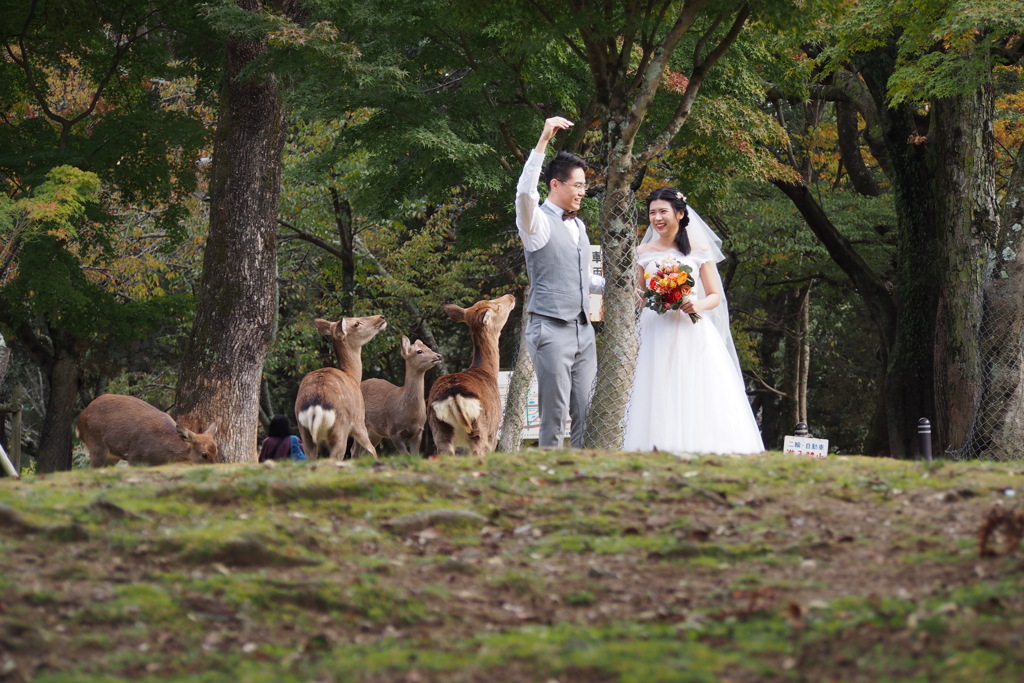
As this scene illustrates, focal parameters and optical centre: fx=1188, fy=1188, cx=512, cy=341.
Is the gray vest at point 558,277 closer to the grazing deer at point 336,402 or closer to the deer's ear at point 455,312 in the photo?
the deer's ear at point 455,312

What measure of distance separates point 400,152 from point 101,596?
12.4 metres

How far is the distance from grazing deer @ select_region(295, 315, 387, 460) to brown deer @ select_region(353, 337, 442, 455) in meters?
0.62

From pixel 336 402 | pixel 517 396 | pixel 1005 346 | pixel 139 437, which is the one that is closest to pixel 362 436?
pixel 336 402

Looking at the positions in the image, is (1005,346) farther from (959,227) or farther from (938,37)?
(938,37)

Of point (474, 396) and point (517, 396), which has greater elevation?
point (517, 396)

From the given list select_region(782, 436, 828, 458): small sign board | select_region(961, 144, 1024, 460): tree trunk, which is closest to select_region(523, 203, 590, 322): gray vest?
select_region(782, 436, 828, 458): small sign board

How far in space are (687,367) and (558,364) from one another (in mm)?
1113

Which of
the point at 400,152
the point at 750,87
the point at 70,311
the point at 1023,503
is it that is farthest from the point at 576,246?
the point at 70,311

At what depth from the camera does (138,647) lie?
468 centimetres

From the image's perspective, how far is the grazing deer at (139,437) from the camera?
11938 mm

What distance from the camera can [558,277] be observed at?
369 inches

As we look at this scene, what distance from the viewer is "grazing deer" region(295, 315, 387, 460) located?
11.5 metres

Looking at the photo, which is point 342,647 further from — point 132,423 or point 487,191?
point 487,191

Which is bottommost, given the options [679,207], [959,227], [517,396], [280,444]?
[280,444]
